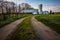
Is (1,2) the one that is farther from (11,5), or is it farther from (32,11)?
(32,11)

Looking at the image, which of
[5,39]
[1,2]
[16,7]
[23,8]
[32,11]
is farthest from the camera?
[32,11]

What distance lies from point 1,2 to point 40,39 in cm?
5002

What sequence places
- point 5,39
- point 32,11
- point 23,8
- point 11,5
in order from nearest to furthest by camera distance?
point 5,39, point 11,5, point 23,8, point 32,11

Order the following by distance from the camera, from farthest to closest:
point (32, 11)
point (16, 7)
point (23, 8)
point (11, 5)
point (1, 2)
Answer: point (32, 11), point (23, 8), point (16, 7), point (11, 5), point (1, 2)

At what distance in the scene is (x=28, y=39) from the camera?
9609mm

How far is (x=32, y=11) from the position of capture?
118 metres

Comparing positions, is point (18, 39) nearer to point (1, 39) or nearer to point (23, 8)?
point (1, 39)

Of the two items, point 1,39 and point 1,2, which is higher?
point 1,2

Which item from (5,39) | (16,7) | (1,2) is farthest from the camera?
(16,7)

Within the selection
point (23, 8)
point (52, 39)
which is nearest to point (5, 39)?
point (52, 39)

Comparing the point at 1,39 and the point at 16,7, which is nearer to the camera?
the point at 1,39

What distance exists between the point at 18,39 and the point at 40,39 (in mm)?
1546

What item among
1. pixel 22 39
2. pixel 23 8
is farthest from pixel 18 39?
pixel 23 8

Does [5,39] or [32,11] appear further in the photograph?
[32,11]
